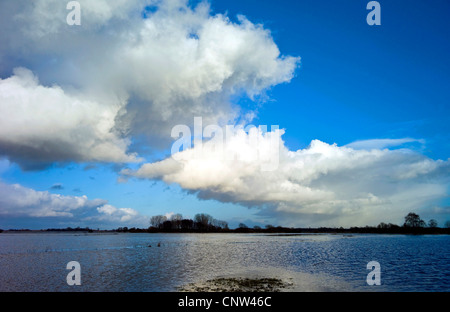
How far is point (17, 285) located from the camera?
131 feet

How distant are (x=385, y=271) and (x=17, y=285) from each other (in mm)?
56698

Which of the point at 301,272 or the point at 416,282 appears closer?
the point at 416,282

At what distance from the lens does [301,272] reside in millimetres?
46750
